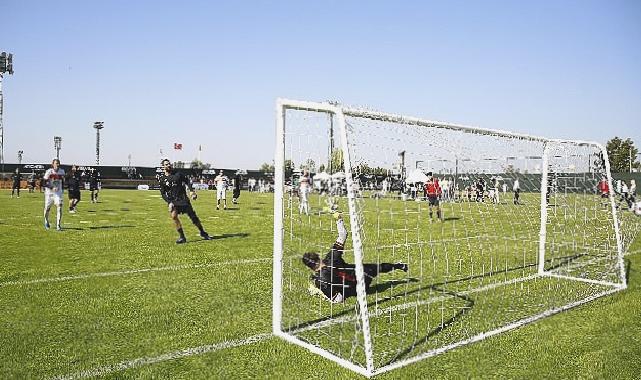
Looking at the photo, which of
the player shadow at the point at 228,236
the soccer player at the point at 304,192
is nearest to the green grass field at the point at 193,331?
the soccer player at the point at 304,192

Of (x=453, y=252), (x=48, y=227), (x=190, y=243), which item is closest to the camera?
(x=453, y=252)

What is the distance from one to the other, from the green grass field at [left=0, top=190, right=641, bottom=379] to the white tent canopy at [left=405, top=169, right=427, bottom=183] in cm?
158

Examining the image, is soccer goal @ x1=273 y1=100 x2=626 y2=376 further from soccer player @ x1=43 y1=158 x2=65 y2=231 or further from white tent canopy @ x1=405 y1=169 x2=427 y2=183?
soccer player @ x1=43 y1=158 x2=65 y2=231

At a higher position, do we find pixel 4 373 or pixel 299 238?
pixel 299 238

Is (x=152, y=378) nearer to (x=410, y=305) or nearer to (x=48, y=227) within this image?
(x=410, y=305)

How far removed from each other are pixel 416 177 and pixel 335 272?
1869 millimetres

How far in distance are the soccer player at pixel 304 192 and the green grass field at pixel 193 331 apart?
62 cm

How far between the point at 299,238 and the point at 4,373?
3.68 meters

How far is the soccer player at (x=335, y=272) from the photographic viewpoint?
6785 mm

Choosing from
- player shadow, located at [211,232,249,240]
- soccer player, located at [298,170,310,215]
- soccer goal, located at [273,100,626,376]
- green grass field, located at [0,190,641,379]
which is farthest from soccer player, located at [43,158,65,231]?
soccer player, located at [298,170,310,215]

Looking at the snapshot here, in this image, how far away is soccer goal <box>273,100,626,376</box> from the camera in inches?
209

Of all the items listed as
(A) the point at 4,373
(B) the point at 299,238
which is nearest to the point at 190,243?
(B) the point at 299,238

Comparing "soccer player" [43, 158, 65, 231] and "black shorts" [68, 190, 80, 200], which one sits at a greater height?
→ "soccer player" [43, 158, 65, 231]

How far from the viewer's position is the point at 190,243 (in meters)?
13.0
